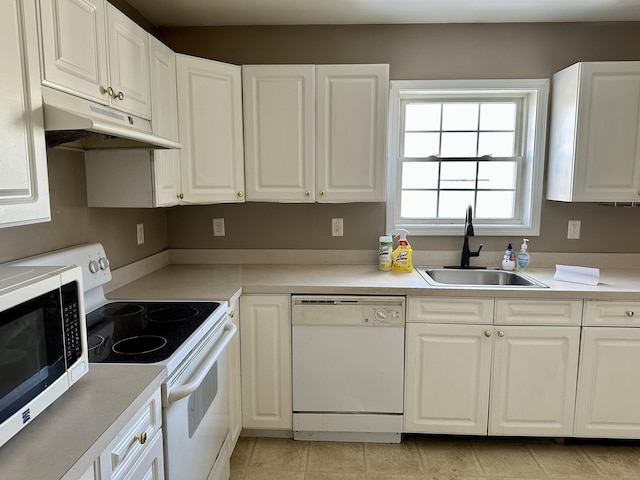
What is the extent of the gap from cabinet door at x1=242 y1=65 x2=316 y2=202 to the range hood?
66cm

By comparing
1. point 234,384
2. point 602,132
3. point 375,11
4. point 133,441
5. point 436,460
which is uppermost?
point 375,11

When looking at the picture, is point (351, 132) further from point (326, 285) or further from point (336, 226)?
point (326, 285)

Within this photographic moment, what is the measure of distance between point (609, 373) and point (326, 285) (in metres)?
1.51

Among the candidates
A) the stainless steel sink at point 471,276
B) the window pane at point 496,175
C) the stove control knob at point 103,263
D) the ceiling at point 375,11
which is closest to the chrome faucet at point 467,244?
the stainless steel sink at point 471,276

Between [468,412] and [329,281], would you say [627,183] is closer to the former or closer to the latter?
[468,412]

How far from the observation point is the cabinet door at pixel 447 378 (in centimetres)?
218

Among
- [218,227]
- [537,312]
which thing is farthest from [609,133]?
[218,227]

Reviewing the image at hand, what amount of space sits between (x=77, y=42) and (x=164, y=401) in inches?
45.5

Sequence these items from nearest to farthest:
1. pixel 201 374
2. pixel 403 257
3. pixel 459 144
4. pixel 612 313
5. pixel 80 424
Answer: pixel 80 424
pixel 201 374
pixel 612 313
pixel 403 257
pixel 459 144

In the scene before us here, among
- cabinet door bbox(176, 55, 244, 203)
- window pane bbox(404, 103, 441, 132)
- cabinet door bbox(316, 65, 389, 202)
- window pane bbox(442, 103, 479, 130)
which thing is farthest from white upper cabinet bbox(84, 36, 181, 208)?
window pane bbox(442, 103, 479, 130)

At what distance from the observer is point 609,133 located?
2303mm

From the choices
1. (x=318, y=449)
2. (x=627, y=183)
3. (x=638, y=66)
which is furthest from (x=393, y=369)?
(x=638, y=66)

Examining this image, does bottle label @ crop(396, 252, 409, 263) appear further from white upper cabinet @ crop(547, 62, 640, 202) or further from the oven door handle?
the oven door handle

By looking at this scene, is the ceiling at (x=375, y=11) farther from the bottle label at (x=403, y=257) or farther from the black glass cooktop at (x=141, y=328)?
the black glass cooktop at (x=141, y=328)
